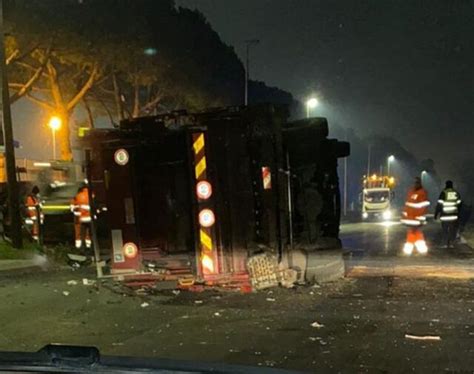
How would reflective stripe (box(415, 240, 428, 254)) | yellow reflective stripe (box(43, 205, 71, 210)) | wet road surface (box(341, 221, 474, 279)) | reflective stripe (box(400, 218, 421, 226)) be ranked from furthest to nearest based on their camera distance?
yellow reflective stripe (box(43, 205, 71, 210))
reflective stripe (box(415, 240, 428, 254))
reflective stripe (box(400, 218, 421, 226))
wet road surface (box(341, 221, 474, 279))

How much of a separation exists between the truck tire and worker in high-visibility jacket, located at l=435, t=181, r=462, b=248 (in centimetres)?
596

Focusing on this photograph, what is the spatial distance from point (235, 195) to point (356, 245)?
29.8ft

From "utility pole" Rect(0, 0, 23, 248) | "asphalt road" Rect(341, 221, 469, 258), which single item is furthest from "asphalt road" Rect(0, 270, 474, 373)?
"asphalt road" Rect(341, 221, 469, 258)

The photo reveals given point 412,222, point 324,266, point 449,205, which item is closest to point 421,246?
point 412,222

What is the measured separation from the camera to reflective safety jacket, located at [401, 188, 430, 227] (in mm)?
14164

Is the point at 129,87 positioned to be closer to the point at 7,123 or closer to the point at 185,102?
the point at 185,102

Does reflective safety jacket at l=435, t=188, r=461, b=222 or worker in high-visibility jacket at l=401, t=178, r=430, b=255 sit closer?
worker in high-visibility jacket at l=401, t=178, r=430, b=255

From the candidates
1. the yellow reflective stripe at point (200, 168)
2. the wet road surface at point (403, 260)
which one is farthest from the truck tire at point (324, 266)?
the yellow reflective stripe at point (200, 168)

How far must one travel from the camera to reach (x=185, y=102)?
113 feet

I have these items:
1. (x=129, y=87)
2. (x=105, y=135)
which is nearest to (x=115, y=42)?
(x=129, y=87)

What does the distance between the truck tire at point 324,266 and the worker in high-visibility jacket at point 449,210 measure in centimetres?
596

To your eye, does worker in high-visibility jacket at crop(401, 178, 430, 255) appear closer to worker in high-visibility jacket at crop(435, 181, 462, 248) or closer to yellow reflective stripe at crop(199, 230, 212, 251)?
worker in high-visibility jacket at crop(435, 181, 462, 248)

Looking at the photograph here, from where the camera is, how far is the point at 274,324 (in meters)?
7.31

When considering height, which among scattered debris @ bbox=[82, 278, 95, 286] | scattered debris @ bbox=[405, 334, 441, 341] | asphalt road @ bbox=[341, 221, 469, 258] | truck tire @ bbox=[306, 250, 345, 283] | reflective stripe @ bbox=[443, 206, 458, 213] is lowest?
asphalt road @ bbox=[341, 221, 469, 258]
